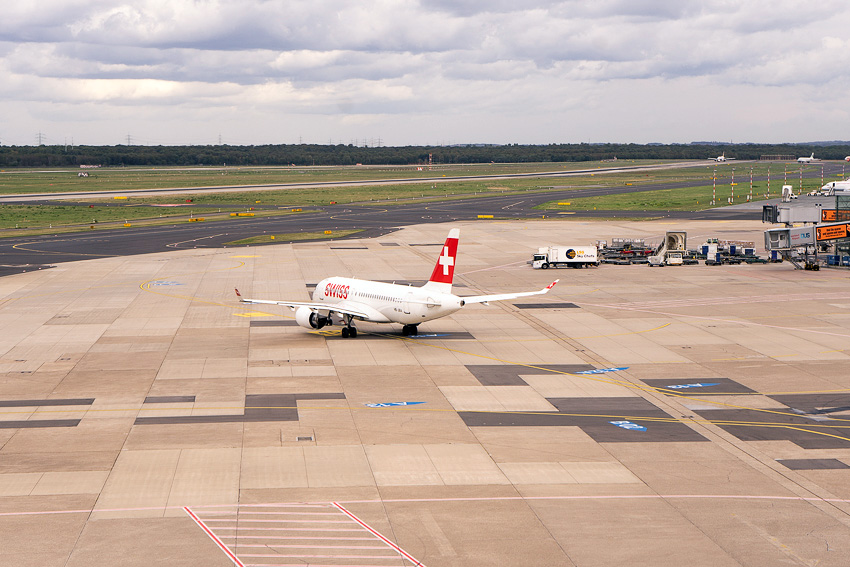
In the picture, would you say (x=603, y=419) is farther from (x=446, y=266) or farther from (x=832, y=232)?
(x=832, y=232)

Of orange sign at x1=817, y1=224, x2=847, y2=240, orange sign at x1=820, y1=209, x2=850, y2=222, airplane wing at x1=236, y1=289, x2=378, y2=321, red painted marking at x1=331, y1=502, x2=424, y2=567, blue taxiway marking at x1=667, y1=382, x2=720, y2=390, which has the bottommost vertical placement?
blue taxiway marking at x1=667, y1=382, x2=720, y2=390

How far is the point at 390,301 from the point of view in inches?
2216

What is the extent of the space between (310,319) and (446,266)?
1068cm

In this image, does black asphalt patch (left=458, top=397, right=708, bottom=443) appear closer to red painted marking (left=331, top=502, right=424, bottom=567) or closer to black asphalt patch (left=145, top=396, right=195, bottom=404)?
red painted marking (left=331, top=502, right=424, bottom=567)

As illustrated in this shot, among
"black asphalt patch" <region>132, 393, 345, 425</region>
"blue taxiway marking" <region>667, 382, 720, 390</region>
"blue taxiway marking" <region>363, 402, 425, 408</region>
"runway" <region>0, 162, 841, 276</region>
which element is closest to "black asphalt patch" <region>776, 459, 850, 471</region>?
"blue taxiway marking" <region>667, 382, 720, 390</region>

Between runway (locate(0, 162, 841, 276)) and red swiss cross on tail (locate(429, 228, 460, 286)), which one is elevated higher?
red swiss cross on tail (locate(429, 228, 460, 286))

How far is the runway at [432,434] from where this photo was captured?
26.4m

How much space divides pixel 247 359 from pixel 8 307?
28.2m

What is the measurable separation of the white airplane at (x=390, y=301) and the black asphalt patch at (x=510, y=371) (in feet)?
17.6

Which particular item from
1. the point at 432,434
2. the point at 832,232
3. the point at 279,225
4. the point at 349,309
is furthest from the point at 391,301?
the point at 279,225

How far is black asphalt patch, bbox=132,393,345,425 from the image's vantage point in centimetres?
3869

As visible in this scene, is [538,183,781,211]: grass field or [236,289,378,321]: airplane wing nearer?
[236,289,378,321]: airplane wing

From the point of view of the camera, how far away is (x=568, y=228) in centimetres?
13000

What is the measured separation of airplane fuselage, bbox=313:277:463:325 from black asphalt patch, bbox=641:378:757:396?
1345 cm
